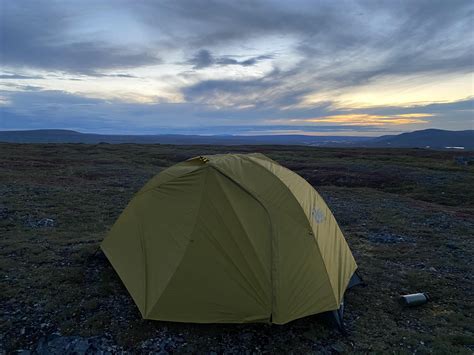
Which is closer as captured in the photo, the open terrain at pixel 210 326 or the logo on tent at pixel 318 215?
the open terrain at pixel 210 326

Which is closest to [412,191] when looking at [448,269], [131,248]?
[448,269]

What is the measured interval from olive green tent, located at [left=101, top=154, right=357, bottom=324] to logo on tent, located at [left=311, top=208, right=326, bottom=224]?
4cm

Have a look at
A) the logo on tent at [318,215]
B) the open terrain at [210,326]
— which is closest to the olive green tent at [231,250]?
the logo on tent at [318,215]

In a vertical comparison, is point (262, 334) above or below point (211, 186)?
below

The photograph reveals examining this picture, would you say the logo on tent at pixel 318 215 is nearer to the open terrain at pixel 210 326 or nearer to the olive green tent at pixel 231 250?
the olive green tent at pixel 231 250

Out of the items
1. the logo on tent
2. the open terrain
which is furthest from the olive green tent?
the open terrain

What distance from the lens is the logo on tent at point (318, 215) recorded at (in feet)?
24.6

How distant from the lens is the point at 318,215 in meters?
7.71

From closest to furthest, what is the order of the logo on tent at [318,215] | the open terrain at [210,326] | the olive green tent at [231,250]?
1. the open terrain at [210,326]
2. the olive green tent at [231,250]
3. the logo on tent at [318,215]

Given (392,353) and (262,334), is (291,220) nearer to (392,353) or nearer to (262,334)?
(262,334)

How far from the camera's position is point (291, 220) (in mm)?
6867

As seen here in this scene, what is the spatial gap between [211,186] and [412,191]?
78.8ft

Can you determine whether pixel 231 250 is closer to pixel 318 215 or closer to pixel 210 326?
pixel 210 326

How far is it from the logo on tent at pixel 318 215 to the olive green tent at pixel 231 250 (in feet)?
0.12
